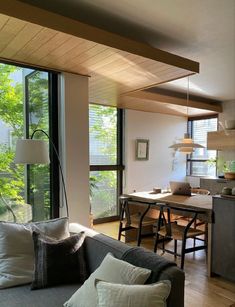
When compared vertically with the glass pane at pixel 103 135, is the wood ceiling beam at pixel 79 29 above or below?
above

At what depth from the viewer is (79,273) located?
82.0 inches

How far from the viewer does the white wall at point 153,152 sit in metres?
5.95

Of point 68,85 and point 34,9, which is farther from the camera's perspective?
point 68,85

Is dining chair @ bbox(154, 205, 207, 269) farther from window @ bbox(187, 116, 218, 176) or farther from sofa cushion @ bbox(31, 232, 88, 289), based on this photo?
window @ bbox(187, 116, 218, 176)

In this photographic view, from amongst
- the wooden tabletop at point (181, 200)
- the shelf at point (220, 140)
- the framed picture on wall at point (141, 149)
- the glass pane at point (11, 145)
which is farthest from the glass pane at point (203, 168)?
the glass pane at point (11, 145)

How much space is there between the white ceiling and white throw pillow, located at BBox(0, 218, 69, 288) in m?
1.93

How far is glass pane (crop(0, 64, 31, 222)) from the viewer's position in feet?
9.89

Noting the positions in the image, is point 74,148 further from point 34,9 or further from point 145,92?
point 145,92

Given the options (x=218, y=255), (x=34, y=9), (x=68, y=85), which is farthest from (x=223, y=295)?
(x=34, y=9)

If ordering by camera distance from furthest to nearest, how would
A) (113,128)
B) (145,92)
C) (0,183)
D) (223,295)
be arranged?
(113,128)
(145,92)
(0,183)
(223,295)

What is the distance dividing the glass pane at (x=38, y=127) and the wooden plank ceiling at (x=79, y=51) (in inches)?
11.5

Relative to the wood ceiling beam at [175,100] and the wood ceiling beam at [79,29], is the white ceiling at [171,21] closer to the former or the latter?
the wood ceiling beam at [79,29]

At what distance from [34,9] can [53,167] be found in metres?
1.79

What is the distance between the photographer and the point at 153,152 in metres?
6.41
